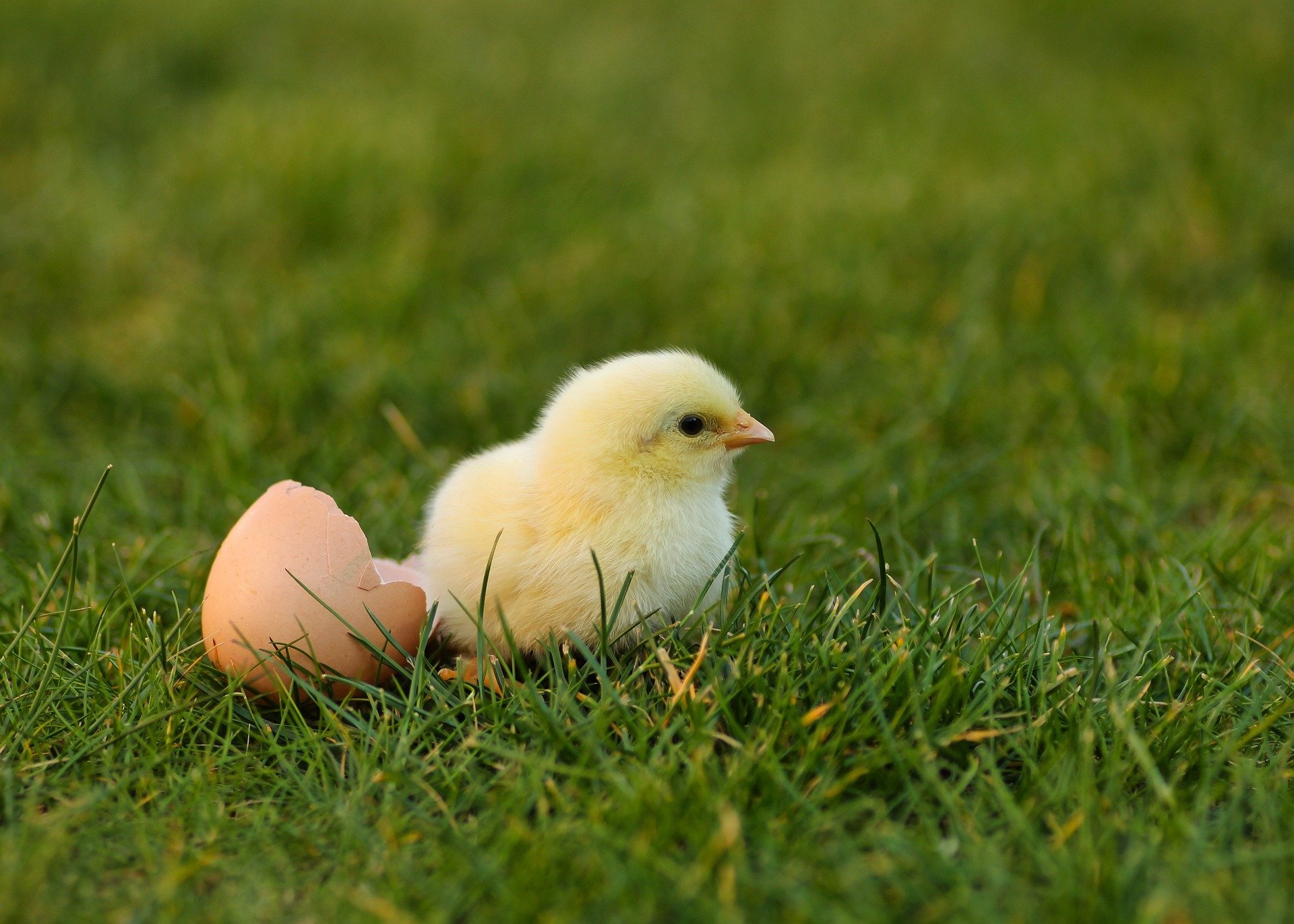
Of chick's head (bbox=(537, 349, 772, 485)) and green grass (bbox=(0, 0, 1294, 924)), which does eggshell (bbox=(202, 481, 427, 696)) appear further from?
chick's head (bbox=(537, 349, 772, 485))

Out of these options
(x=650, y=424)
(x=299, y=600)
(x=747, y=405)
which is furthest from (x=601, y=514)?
(x=747, y=405)

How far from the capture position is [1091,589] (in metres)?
3.19

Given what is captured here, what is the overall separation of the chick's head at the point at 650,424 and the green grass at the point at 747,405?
359 mm

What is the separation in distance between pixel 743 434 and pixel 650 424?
0.79 feet

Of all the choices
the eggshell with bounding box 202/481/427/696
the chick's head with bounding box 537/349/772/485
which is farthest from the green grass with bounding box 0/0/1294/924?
the chick's head with bounding box 537/349/772/485

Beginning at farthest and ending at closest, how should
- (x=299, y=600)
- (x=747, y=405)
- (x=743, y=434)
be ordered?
(x=747, y=405), (x=743, y=434), (x=299, y=600)

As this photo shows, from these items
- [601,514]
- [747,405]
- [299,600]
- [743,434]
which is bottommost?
[747,405]

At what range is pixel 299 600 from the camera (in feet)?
8.20

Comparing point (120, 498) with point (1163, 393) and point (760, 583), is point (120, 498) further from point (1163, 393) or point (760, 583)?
point (1163, 393)

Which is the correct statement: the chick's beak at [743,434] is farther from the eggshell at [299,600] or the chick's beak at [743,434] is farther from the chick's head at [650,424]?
the eggshell at [299,600]

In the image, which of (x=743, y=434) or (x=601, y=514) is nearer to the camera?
(x=601, y=514)

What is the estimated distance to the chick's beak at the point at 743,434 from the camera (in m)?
2.71

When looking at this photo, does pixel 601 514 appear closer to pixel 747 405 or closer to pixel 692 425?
pixel 692 425

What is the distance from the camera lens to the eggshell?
249 cm
